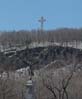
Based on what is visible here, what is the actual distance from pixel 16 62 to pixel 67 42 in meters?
11.7

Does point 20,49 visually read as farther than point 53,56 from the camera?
Yes

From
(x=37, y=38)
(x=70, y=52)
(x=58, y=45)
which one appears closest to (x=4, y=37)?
(x=37, y=38)

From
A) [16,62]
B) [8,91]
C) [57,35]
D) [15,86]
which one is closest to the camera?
[8,91]

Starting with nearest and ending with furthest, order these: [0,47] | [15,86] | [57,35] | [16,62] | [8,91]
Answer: [8,91] < [15,86] < [16,62] < [0,47] < [57,35]

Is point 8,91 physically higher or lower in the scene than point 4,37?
higher

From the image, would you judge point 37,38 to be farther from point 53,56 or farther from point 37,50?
point 53,56

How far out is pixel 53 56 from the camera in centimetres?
5900

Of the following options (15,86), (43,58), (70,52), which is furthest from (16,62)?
(15,86)

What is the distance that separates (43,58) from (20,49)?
7.00 meters

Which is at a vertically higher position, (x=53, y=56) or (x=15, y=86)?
(x=15, y=86)

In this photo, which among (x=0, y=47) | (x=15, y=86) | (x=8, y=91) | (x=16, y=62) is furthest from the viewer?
(x=0, y=47)

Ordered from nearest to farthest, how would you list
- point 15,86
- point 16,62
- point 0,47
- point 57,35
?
1. point 15,86
2. point 16,62
3. point 0,47
4. point 57,35

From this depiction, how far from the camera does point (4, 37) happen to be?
227ft

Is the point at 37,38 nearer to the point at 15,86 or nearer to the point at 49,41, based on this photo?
the point at 49,41
